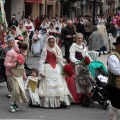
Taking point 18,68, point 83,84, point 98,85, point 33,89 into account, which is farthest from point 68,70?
point 18,68

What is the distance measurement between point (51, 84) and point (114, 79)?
2725 mm

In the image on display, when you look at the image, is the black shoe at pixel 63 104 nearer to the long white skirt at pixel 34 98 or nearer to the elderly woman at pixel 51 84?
the elderly woman at pixel 51 84

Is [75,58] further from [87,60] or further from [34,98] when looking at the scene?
[34,98]

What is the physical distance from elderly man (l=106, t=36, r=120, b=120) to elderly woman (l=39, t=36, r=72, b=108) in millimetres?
2476

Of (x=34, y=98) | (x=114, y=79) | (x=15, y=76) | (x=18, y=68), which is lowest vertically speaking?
(x=34, y=98)

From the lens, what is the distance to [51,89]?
10164 millimetres

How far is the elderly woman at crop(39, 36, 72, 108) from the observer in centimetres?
1015

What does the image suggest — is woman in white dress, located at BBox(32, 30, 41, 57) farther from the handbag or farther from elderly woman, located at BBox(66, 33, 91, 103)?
the handbag

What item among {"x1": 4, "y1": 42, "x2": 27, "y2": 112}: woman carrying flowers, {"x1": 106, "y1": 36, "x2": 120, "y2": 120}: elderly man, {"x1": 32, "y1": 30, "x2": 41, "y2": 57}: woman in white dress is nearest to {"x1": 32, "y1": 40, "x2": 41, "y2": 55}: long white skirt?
{"x1": 32, "y1": 30, "x2": 41, "y2": 57}: woman in white dress

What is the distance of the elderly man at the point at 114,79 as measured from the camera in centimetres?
751

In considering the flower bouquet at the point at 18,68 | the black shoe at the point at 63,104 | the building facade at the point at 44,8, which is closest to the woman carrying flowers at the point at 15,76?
the flower bouquet at the point at 18,68

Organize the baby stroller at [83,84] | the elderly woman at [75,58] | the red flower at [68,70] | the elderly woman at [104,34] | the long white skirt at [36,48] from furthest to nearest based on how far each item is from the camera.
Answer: the elderly woman at [104,34] < the long white skirt at [36,48] < the elderly woman at [75,58] < the baby stroller at [83,84] < the red flower at [68,70]

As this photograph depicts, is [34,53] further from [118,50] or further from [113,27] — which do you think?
[118,50]

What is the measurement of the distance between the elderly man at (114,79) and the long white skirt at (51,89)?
8.11 feet
